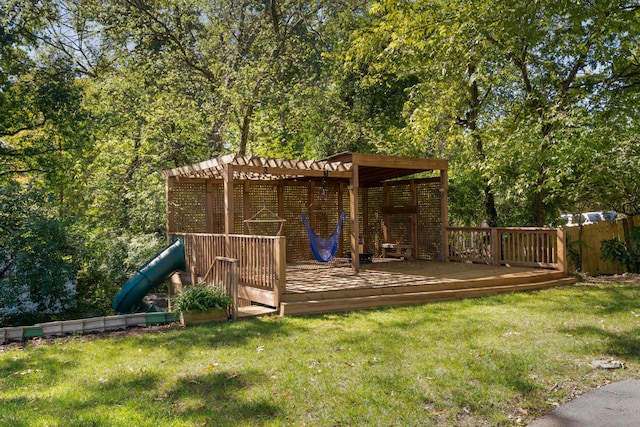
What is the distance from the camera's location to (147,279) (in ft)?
28.0

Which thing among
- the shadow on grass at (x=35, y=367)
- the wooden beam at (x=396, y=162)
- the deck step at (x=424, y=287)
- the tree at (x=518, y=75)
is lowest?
the shadow on grass at (x=35, y=367)

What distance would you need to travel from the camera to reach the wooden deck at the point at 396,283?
23.3ft

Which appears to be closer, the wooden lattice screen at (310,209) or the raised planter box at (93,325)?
the raised planter box at (93,325)

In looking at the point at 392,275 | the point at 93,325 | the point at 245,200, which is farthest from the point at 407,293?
the point at 245,200

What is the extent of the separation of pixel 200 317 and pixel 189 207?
457 centimetres

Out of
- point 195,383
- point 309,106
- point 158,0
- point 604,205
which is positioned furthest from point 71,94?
point 604,205

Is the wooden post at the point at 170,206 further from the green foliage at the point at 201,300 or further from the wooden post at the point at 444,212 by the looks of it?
the wooden post at the point at 444,212

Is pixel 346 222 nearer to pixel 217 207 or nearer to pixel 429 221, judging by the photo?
pixel 429 221

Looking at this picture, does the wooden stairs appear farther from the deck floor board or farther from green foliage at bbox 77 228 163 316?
green foliage at bbox 77 228 163 316

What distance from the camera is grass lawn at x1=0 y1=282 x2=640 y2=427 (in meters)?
3.46

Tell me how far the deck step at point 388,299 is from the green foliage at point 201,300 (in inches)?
32.8

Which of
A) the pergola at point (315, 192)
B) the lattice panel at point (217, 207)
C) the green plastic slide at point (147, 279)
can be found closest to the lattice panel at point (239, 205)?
the pergola at point (315, 192)

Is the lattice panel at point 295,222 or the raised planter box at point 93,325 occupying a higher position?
the lattice panel at point 295,222

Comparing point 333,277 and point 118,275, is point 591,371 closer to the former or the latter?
point 333,277
